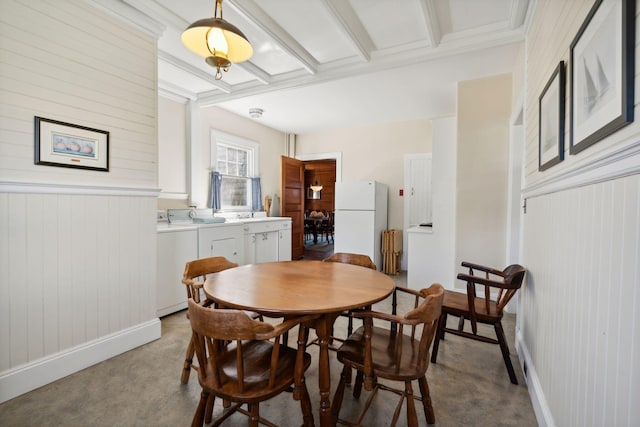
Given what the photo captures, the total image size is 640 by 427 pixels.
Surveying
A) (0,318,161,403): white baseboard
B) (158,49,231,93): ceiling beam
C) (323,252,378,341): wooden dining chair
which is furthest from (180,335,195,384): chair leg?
(158,49,231,93): ceiling beam

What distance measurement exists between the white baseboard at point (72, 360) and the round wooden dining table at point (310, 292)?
123 cm

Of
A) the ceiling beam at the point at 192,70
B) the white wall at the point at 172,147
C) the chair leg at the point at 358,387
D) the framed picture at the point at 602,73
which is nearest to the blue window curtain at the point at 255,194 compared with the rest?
the white wall at the point at 172,147

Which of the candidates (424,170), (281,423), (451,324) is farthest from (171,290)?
(424,170)

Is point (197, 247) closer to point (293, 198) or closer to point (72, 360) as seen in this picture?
point (72, 360)

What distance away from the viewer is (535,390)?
1718 millimetres

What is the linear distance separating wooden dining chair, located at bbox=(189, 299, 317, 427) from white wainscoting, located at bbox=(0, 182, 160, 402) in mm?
1401

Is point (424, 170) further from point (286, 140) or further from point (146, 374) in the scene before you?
point (146, 374)

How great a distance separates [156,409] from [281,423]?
0.77 metres

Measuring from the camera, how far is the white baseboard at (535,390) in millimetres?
1503

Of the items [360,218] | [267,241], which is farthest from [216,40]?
[360,218]

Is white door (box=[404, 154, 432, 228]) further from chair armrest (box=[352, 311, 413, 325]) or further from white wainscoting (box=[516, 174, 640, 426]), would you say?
chair armrest (box=[352, 311, 413, 325])

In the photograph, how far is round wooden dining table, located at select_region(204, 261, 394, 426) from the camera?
135cm

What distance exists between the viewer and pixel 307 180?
10.8 meters

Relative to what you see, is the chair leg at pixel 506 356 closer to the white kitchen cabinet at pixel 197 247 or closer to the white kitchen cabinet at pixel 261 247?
the white kitchen cabinet at pixel 197 247
